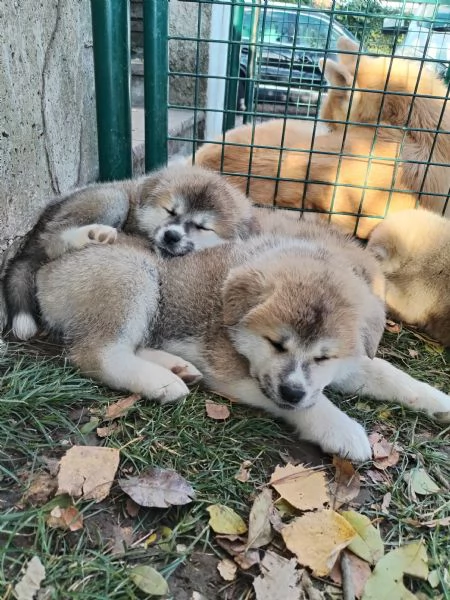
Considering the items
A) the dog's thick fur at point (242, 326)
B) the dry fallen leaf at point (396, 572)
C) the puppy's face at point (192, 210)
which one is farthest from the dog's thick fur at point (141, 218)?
the dry fallen leaf at point (396, 572)

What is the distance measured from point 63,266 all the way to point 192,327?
0.72 meters

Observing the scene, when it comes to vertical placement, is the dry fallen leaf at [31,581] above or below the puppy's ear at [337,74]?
below

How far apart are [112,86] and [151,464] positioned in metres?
2.70

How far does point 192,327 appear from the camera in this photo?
286 centimetres

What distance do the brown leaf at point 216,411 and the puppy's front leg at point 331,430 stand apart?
0.29m

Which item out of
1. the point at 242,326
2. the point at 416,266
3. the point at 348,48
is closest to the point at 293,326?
the point at 242,326

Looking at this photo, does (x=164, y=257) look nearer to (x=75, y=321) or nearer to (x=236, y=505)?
(x=75, y=321)

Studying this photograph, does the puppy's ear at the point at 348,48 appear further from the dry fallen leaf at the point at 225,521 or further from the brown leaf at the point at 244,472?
the dry fallen leaf at the point at 225,521

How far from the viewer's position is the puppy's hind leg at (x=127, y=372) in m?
2.56

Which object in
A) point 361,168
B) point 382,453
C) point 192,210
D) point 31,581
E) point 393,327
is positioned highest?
point 361,168

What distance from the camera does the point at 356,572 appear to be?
6.32 ft

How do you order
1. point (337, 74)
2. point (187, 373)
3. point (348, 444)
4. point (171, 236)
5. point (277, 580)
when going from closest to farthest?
point (277, 580)
point (348, 444)
point (187, 373)
point (171, 236)
point (337, 74)

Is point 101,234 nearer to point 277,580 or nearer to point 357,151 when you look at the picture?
point 277,580

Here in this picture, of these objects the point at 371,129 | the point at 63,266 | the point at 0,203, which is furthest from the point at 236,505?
the point at 371,129
